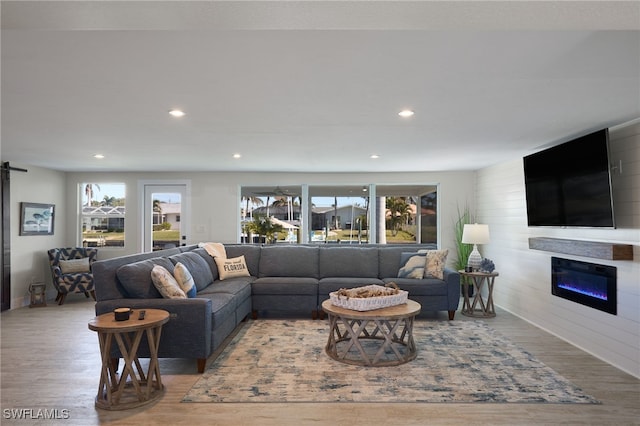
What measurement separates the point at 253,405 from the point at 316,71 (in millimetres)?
2282

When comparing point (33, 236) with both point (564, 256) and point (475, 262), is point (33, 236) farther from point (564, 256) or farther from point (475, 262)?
point (564, 256)

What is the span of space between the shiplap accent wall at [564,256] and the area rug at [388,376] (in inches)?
27.4

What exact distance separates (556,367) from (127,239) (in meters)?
6.87

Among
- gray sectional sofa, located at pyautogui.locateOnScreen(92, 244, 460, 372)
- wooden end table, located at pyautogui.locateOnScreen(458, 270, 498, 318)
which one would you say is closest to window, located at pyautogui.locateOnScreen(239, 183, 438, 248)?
gray sectional sofa, located at pyautogui.locateOnScreen(92, 244, 460, 372)

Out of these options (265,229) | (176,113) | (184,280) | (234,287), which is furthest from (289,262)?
(176,113)

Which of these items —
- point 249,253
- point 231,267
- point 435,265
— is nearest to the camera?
point 435,265

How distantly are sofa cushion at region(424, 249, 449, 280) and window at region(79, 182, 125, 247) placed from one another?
5.49 m

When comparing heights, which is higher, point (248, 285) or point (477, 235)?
point (477, 235)

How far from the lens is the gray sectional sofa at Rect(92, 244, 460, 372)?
346cm

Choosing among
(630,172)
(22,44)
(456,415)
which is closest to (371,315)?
(456,415)

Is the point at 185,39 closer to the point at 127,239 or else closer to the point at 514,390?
the point at 514,390

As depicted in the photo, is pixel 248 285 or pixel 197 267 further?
pixel 248 285

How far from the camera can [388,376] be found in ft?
11.1

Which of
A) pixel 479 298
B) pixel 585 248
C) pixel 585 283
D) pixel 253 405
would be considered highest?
pixel 585 248
